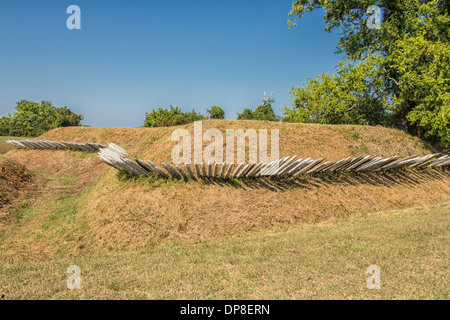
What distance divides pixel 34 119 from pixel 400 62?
44420 mm

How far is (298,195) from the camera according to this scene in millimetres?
9477

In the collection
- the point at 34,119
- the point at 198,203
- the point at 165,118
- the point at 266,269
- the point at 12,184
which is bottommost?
the point at 266,269

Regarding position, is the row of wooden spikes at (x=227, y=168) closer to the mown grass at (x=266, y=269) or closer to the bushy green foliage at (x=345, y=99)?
the mown grass at (x=266, y=269)

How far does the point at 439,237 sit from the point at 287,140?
5.64 metres

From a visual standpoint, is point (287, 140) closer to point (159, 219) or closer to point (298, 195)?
point (298, 195)

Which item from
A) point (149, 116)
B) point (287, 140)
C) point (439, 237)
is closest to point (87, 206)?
point (287, 140)

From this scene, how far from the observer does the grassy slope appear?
7.52m

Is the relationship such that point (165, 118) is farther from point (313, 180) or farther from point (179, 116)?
point (313, 180)

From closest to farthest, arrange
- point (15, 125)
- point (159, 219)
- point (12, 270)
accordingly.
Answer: point (12, 270)
point (159, 219)
point (15, 125)

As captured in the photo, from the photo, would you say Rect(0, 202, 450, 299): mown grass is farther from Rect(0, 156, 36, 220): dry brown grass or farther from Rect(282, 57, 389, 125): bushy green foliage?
Rect(282, 57, 389, 125): bushy green foliage

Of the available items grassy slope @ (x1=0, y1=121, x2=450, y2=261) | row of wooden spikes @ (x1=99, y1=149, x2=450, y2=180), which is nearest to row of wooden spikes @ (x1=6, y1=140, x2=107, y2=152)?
grassy slope @ (x1=0, y1=121, x2=450, y2=261)

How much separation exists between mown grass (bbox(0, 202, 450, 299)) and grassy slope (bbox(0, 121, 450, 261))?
54 centimetres

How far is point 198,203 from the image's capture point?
325 inches

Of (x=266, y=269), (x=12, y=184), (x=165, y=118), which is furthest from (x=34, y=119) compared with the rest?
(x=266, y=269)
